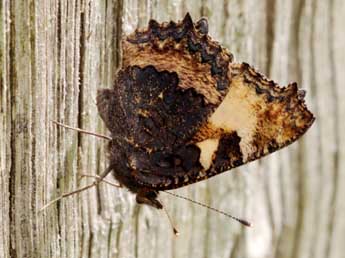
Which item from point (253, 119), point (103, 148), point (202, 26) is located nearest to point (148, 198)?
point (103, 148)

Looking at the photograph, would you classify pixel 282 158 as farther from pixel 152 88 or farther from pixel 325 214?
pixel 152 88

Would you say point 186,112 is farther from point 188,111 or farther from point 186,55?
point 186,55

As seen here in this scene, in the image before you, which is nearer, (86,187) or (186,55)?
(86,187)

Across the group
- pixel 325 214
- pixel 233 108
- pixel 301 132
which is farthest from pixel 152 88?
pixel 325 214

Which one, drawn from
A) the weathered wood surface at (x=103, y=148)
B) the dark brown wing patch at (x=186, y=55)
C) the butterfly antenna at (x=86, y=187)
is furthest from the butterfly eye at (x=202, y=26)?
the butterfly antenna at (x=86, y=187)

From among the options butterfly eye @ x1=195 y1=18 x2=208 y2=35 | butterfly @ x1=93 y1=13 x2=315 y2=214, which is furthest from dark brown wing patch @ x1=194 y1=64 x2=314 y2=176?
butterfly eye @ x1=195 y1=18 x2=208 y2=35

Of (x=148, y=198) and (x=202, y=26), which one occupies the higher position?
(x=202, y=26)

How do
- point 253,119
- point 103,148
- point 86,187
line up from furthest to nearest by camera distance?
point 253,119 < point 103,148 < point 86,187
